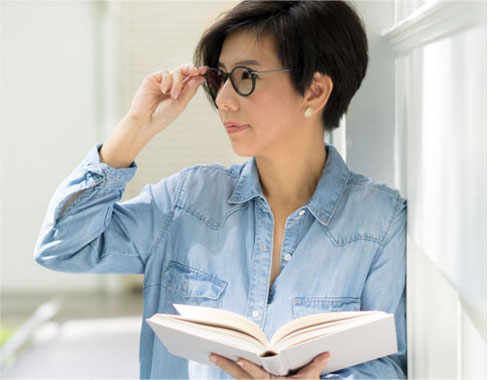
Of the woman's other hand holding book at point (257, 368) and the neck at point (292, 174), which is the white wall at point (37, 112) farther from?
the woman's other hand holding book at point (257, 368)

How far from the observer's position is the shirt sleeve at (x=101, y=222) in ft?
3.84

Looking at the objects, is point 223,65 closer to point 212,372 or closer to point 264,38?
point 264,38

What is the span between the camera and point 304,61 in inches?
46.1

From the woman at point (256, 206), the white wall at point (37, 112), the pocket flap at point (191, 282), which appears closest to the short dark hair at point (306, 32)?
the woman at point (256, 206)

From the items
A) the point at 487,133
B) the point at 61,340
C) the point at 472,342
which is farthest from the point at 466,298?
the point at 61,340

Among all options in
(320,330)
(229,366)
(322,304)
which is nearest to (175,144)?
(322,304)

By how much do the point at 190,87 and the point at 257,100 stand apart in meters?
0.18

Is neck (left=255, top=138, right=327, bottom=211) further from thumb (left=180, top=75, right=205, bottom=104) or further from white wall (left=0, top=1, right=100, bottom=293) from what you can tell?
white wall (left=0, top=1, right=100, bottom=293)

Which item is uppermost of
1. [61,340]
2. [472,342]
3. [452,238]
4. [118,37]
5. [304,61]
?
[118,37]

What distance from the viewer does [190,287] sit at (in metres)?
1.22

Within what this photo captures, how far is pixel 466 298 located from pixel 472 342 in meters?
0.06

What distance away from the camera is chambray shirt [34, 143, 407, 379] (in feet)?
3.85

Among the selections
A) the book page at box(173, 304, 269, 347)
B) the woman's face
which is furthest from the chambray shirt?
the book page at box(173, 304, 269, 347)

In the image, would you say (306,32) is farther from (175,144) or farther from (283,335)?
(175,144)
